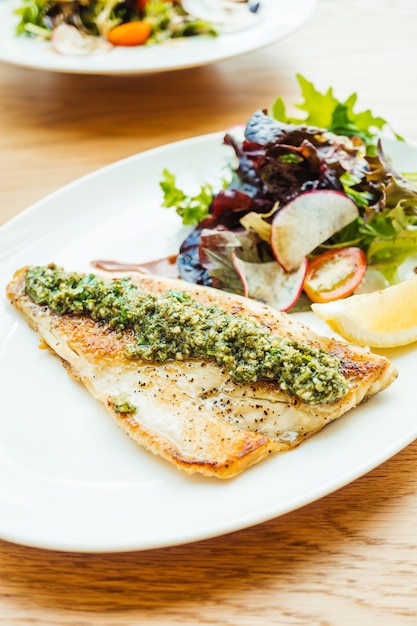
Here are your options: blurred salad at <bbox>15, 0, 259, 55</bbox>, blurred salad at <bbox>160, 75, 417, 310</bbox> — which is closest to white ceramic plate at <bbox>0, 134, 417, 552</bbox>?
blurred salad at <bbox>160, 75, 417, 310</bbox>

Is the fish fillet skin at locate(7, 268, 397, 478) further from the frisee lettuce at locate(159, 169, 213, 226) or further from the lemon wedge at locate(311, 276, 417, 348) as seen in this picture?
the frisee lettuce at locate(159, 169, 213, 226)

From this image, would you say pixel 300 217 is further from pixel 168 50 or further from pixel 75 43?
pixel 75 43

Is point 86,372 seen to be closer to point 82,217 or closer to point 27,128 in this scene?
point 82,217

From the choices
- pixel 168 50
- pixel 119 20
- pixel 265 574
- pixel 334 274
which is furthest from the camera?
pixel 119 20

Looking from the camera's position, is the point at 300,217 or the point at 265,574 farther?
the point at 300,217

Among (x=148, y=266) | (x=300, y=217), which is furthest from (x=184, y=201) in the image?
(x=300, y=217)

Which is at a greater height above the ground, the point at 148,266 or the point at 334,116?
the point at 334,116

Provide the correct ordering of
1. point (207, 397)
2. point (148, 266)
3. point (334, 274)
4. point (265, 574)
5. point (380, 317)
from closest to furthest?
1. point (265, 574)
2. point (207, 397)
3. point (380, 317)
4. point (334, 274)
5. point (148, 266)

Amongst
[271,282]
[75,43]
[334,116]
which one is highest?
[75,43]
